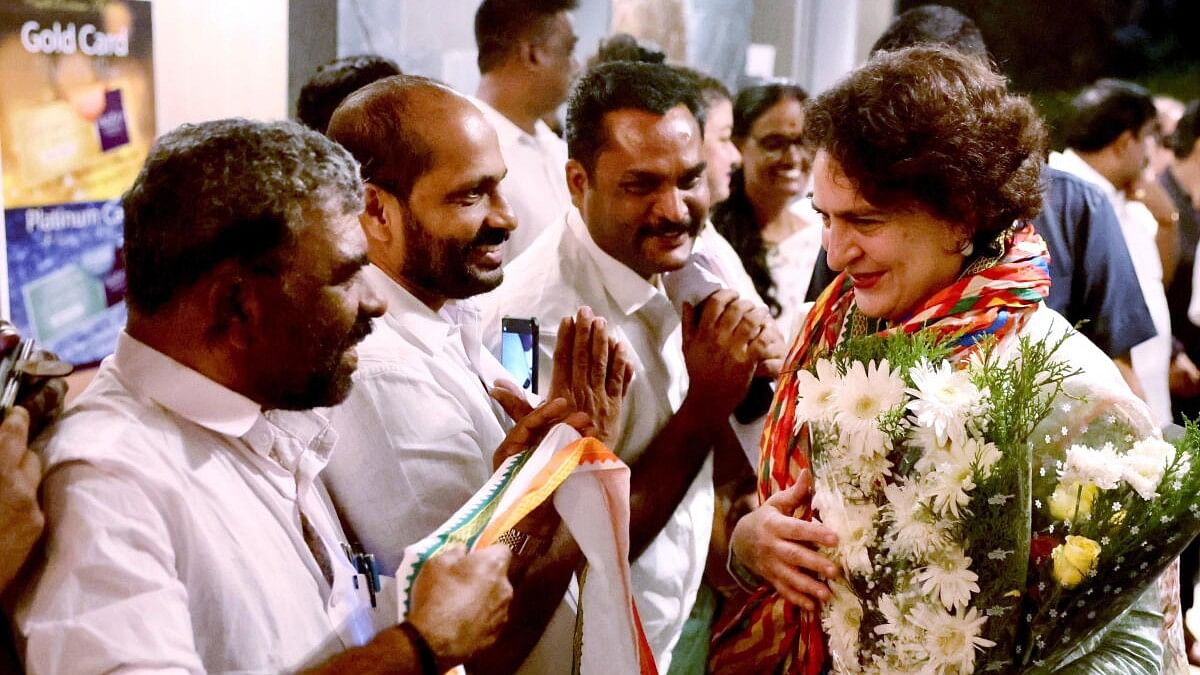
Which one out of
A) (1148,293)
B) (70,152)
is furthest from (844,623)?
(1148,293)

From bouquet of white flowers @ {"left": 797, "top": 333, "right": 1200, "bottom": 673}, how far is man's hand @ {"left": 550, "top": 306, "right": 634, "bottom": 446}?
0.44m

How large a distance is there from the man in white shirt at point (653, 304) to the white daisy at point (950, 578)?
33.0 inches

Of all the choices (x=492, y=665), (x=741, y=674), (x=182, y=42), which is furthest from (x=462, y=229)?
(x=182, y=42)

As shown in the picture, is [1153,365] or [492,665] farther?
[1153,365]

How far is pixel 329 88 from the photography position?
10.7 feet

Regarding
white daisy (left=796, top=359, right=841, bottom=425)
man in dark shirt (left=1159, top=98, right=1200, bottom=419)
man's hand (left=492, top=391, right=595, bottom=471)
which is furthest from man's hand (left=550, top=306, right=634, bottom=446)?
man in dark shirt (left=1159, top=98, right=1200, bottom=419)

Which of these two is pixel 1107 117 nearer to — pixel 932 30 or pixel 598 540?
pixel 932 30

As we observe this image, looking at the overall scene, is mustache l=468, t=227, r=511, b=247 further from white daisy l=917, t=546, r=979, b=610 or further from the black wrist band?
white daisy l=917, t=546, r=979, b=610

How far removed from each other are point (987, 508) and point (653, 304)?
1.15 m

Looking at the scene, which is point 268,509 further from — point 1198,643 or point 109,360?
point 1198,643

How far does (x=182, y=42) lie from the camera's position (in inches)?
136

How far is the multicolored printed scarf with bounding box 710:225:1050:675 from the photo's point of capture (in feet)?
6.02

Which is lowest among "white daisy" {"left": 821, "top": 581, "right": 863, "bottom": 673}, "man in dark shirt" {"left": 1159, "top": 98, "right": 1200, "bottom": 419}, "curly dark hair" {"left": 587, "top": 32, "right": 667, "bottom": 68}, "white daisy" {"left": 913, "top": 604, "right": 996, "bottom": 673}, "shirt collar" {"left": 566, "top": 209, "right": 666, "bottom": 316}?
"man in dark shirt" {"left": 1159, "top": 98, "right": 1200, "bottom": 419}

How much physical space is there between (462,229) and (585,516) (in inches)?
21.4
